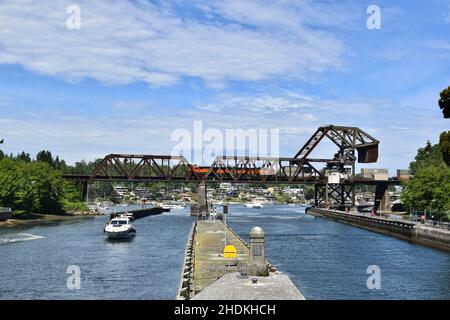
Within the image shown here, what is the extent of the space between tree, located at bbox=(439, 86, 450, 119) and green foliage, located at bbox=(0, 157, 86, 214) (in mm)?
95727

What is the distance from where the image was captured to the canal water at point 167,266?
46000 millimetres

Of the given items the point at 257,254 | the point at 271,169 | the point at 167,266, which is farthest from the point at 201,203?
the point at 257,254

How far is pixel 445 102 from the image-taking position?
268 feet

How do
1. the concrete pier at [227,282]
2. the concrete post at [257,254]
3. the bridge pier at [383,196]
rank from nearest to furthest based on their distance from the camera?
1. the concrete pier at [227,282]
2. the concrete post at [257,254]
3. the bridge pier at [383,196]

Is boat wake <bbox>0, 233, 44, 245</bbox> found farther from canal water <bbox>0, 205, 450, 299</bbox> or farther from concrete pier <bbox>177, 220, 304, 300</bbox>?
concrete pier <bbox>177, 220, 304, 300</bbox>

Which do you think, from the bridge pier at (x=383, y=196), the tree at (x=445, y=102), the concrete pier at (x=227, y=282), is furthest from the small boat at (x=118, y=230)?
the bridge pier at (x=383, y=196)

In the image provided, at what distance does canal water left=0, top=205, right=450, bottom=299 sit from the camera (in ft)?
151

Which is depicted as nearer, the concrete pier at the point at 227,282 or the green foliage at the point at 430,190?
the concrete pier at the point at 227,282

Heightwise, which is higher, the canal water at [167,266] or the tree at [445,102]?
the tree at [445,102]

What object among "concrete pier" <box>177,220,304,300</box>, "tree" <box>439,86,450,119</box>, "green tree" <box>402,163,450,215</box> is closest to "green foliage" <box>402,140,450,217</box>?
"green tree" <box>402,163,450,215</box>

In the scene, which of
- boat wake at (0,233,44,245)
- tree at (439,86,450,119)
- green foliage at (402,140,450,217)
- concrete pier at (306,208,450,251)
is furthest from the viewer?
green foliage at (402,140,450,217)

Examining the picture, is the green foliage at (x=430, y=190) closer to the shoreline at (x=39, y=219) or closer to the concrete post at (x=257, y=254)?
the shoreline at (x=39, y=219)

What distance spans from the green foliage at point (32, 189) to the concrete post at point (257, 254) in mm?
107864

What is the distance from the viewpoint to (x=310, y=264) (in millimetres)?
62406
